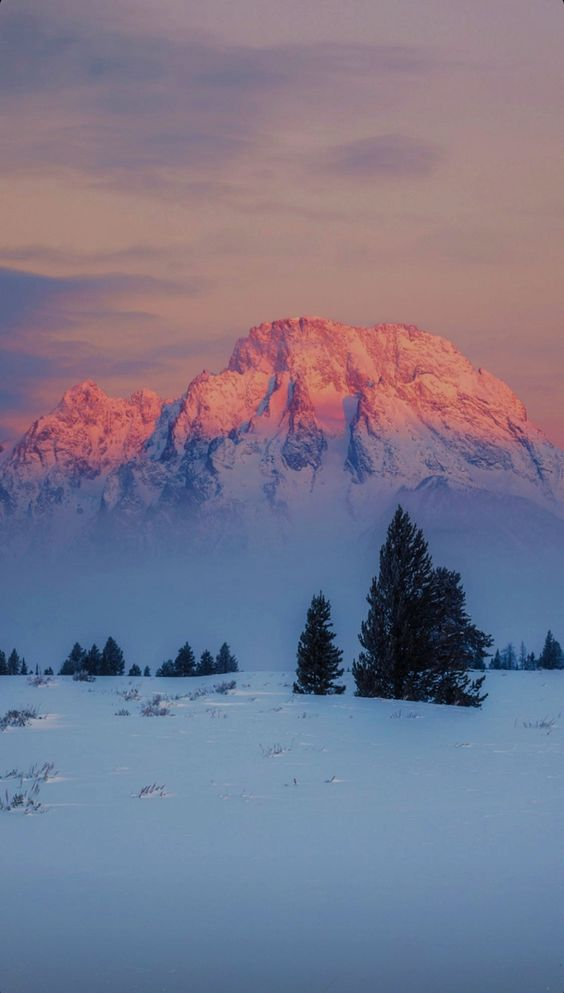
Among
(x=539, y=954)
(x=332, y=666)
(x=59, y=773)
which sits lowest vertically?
(x=539, y=954)

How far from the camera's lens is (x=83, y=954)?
21.5 feet

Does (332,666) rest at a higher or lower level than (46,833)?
higher

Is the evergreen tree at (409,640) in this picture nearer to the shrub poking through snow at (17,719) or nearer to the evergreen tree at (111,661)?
the shrub poking through snow at (17,719)

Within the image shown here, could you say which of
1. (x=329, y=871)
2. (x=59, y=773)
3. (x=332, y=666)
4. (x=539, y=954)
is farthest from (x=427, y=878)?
(x=332, y=666)

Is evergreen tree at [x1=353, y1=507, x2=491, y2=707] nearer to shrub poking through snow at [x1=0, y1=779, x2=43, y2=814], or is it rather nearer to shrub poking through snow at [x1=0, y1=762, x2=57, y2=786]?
shrub poking through snow at [x1=0, y1=762, x2=57, y2=786]

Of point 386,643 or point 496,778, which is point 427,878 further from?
point 386,643

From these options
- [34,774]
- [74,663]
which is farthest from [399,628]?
[74,663]

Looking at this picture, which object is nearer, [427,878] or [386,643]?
[427,878]

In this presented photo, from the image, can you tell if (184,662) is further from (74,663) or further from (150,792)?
(150,792)

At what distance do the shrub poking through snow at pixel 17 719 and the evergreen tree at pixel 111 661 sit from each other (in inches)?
2129

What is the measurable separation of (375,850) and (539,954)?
2.36 meters

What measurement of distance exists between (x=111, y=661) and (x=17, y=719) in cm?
6034

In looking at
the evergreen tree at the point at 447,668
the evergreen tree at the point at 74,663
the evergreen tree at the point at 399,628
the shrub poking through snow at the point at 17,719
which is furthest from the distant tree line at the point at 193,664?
the shrub poking through snow at the point at 17,719

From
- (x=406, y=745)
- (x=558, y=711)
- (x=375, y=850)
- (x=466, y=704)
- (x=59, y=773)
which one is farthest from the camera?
(x=466, y=704)
